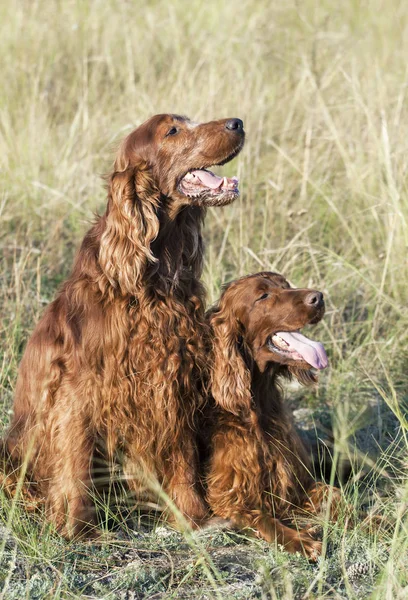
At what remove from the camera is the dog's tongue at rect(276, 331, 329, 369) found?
11.5ft

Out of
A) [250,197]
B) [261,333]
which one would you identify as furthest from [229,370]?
[250,197]

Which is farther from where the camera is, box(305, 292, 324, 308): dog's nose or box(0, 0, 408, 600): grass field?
box(305, 292, 324, 308): dog's nose

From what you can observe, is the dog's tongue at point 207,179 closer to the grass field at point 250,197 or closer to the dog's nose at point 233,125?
the dog's nose at point 233,125

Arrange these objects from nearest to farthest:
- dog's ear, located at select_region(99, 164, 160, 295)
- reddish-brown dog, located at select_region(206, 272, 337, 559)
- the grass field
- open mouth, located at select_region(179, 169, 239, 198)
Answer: the grass field
dog's ear, located at select_region(99, 164, 160, 295)
open mouth, located at select_region(179, 169, 239, 198)
reddish-brown dog, located at select_region(206, 272, 337, 559)

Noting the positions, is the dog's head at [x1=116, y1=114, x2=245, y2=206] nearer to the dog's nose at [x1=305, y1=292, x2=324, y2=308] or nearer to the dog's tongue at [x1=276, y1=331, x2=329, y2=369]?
the dog's nose at [x1=305, y1=292, x2=324, y2=308]

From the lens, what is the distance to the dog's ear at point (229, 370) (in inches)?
140

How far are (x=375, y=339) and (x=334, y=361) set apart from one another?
0.28m

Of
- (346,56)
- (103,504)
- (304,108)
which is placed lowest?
(103,504)

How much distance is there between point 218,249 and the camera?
5.45m

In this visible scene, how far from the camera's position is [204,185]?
3.50 m

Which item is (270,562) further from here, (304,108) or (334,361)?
(304,108)

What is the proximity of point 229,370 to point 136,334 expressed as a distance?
407mm

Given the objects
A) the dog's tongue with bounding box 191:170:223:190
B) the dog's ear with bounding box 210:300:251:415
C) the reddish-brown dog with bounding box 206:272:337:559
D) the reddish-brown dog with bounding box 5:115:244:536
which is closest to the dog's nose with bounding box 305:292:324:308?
the reddish-brown dog with bounding box 206:272:337:559

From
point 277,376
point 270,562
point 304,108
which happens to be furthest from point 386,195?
point 270,562
